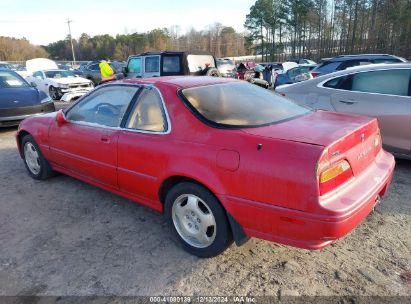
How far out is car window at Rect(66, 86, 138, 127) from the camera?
3.48 metres

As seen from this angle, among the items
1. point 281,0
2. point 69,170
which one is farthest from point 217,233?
point 281,0

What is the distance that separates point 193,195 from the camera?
2.79 meters

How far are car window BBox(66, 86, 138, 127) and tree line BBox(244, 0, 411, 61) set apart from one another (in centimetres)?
4226

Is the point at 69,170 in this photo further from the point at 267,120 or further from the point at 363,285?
the point at 363,285

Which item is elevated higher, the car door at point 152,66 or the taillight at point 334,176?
the car door at point 152,66

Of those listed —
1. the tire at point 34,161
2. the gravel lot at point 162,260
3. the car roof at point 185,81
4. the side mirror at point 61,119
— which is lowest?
the gravel lot at point 162,260

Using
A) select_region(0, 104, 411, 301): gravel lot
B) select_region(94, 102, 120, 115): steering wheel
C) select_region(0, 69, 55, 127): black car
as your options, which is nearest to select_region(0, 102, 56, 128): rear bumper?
select_region(0, 69, 55, 127): black car

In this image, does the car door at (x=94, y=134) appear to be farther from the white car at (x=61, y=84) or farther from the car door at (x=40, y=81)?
the car door at (x=40, y=81)

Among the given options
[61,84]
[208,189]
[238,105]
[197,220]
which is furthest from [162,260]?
[61,84]

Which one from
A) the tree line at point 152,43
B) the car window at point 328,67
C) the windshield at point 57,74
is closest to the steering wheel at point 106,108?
the car window at point 328,67

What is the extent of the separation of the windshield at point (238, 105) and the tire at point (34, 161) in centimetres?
266

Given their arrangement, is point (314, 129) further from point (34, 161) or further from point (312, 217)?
point (34, 161)

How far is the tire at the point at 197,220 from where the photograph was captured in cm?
268

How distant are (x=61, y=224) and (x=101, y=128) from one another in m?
1.07
